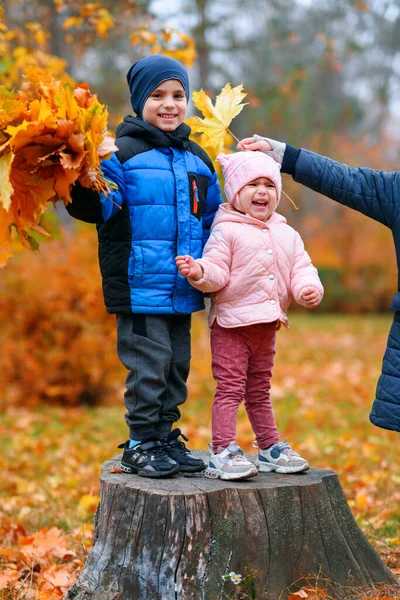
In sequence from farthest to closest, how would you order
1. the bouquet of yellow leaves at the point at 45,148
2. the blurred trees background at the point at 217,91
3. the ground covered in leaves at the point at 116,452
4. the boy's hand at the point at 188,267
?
the blurred trees background at the point at 217,91, the ground covered in leaves at the point at 116,452, the boy's hand at the point at 188,267, the bouquet of yellow leaves at the point at 45,148

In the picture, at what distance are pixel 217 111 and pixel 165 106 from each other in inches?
11.8

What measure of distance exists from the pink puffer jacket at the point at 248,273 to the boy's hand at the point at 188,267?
75 mm

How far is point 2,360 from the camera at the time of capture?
324 inches

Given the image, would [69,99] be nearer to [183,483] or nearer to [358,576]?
[183,483]

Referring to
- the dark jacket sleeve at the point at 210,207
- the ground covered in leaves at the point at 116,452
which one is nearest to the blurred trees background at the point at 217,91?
the ground covered in leaves at the point at 116,452

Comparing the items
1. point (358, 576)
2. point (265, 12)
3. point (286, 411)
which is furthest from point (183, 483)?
point (265, 12)

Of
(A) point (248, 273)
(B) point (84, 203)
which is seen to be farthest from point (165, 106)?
(A) point (248, 273)

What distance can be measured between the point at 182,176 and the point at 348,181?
76 cm

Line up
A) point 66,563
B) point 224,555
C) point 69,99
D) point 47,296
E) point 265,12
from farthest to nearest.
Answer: point 265,12, point 47,296, point 66,563, point 224,555, point 69,99

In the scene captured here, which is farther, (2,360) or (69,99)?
(2,360)

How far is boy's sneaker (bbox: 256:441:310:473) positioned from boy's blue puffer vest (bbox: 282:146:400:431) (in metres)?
0.41

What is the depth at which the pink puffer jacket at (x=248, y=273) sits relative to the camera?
3.23 meters

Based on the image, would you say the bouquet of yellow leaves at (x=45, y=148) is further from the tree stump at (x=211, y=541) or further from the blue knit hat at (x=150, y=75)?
the tree stump at (x=211, y=541)

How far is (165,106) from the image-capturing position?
3.29 meters
